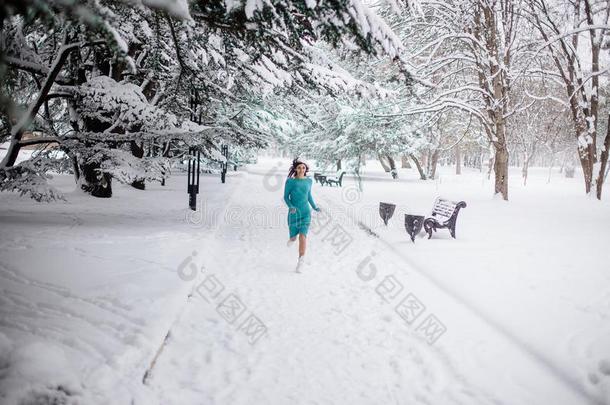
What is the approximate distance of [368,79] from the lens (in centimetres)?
2100

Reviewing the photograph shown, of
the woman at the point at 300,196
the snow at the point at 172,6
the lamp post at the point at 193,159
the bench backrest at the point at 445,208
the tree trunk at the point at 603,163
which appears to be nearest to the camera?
the snow at the point at 172,6

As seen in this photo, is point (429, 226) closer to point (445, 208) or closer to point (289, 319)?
point (445, 208)

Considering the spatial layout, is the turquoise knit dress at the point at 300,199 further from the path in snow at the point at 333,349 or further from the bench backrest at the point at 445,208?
the bench backrest at the point at 445,208

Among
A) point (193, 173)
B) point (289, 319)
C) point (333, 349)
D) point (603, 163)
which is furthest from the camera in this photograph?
point (603, 163)

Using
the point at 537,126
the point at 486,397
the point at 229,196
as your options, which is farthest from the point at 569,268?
Answer: the point at 537,126

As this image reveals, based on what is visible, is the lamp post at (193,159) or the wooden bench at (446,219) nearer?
the wooden bench at (446,219)

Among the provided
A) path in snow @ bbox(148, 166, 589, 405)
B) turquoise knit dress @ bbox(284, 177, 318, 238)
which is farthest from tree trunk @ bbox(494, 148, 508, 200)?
turquoise knit dress @ bbox(284, 177, 318, 238)

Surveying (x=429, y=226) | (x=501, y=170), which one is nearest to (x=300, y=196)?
(x=429, y=226)

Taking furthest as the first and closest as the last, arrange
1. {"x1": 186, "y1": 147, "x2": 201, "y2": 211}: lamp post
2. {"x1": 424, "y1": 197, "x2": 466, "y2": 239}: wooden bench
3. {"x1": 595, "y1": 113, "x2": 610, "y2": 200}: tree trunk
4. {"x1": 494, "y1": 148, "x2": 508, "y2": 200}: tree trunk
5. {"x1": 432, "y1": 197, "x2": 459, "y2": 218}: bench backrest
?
{"x1": 494, "y1": 148, "x2": 508, "y2": 200}: tree trunk → {"x1": 595, "y1": 113, "x2": 610, "y2": 200}: tree trunk → {"x1": 186, "y1": 147, "x2": 201, "y2": 211}: lamp post → {"x1": 432, "y1": 197, "x2": 459, "y2": 218}: bench backrest → {"x1": 424, "y1": 197, "x2": 466, "y2": 239}: wooden bench

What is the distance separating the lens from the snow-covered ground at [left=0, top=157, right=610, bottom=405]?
2.92 m

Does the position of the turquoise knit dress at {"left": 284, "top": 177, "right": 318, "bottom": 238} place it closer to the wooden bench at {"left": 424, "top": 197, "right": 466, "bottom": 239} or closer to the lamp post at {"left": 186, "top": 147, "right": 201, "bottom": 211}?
the lamp post at {"left": 186, "top": 147, "right": 201, "bottom": 211}

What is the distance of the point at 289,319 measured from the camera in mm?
4297

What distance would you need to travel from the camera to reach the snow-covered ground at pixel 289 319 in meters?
2.92

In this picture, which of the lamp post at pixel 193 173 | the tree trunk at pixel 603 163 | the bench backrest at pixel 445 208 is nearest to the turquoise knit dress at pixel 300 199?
the lamp post at pixel 193 173
